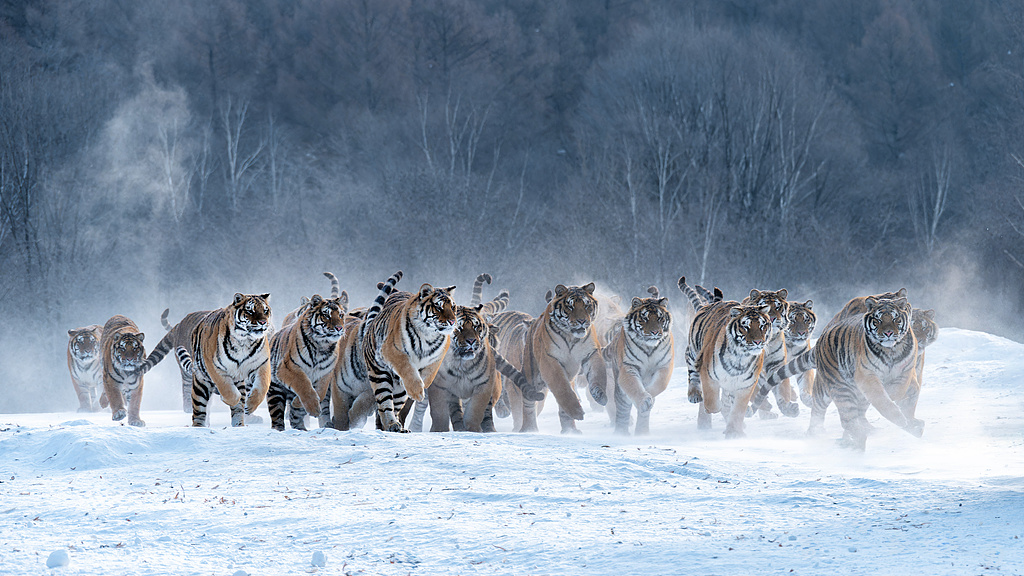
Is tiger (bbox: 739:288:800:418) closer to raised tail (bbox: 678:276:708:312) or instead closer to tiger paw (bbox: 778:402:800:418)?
tiger paw (bbox: 778:402:800:418)

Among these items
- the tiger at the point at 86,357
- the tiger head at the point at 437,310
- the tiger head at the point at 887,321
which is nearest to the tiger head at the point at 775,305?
the tiger head at the point at 887,321

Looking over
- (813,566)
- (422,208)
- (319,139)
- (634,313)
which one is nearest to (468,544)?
(813,566)

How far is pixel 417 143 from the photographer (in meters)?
26.0

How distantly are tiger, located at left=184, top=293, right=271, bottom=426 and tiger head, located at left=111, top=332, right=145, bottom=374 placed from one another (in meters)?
2.13

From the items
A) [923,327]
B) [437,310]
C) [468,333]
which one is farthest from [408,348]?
[923,327]

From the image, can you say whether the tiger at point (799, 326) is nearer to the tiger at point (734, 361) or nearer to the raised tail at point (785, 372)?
the raised tail at point (785, 372)

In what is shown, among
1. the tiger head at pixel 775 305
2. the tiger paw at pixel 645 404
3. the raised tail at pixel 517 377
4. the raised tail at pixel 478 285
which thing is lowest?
the tiger paw at pixel 645 404

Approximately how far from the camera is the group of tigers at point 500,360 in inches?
264

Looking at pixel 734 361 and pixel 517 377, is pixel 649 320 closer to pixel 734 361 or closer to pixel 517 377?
pixel 734 361

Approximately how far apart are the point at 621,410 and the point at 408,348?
100.0 inches

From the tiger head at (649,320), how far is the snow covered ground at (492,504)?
3.67 ft

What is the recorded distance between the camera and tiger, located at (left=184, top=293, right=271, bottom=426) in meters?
6.51

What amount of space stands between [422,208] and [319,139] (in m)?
5.29

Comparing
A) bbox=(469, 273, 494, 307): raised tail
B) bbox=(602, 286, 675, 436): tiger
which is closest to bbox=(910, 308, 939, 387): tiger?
bbox=(602, 286, 675, 436): tiger
